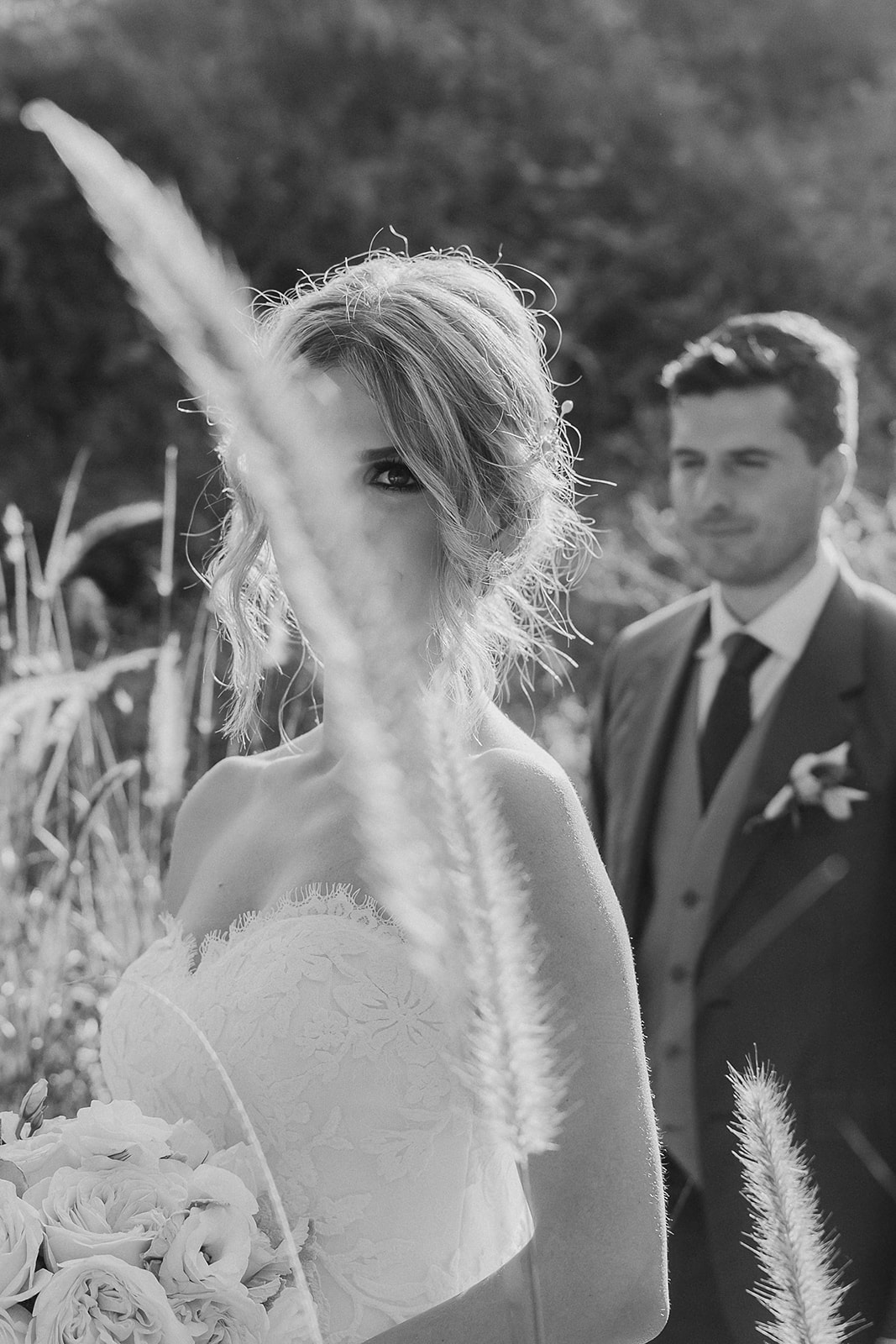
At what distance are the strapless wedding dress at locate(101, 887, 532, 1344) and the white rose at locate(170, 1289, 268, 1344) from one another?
68 cm

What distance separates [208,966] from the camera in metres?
2.44

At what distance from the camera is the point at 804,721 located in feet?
12.4

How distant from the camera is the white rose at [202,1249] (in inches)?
55.8

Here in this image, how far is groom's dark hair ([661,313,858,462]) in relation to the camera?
3.97 meters

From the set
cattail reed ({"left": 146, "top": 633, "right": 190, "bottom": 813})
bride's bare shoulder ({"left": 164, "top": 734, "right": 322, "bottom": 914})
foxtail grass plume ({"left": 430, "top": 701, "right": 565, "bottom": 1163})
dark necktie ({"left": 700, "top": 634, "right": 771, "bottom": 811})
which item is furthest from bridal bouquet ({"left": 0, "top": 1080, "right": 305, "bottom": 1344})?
dark necktie ({"left": 700, "top": 634, "right": 771, "bottom": 811})

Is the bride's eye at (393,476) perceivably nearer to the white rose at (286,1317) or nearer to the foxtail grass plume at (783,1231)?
the white rose at (286,1317)

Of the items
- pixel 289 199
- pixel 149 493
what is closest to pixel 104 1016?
pixel 149 493

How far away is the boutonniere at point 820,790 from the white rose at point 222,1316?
237cm

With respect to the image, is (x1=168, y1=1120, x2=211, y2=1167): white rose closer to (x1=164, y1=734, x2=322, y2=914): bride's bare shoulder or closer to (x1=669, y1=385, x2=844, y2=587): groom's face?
(x1=164, y1=734, x2=322, y2=914): bride's bare shoulder

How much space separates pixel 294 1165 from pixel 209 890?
0.60 m

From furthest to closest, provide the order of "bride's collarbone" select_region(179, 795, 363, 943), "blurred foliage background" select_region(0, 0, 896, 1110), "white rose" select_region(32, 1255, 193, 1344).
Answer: "blurred foliage background" select_region(0, 0, 896, 1110), "bride's collarbone" select_region(179, 795, 363, 943), "white rose" select_region(32, 1255, 193, 1344)

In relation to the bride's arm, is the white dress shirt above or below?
above

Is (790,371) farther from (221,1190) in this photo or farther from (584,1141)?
(221,1190)

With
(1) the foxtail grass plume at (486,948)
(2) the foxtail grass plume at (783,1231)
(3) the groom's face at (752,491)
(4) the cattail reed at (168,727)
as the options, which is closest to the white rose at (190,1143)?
(2) the foxtail grass plume at (783,1231)
